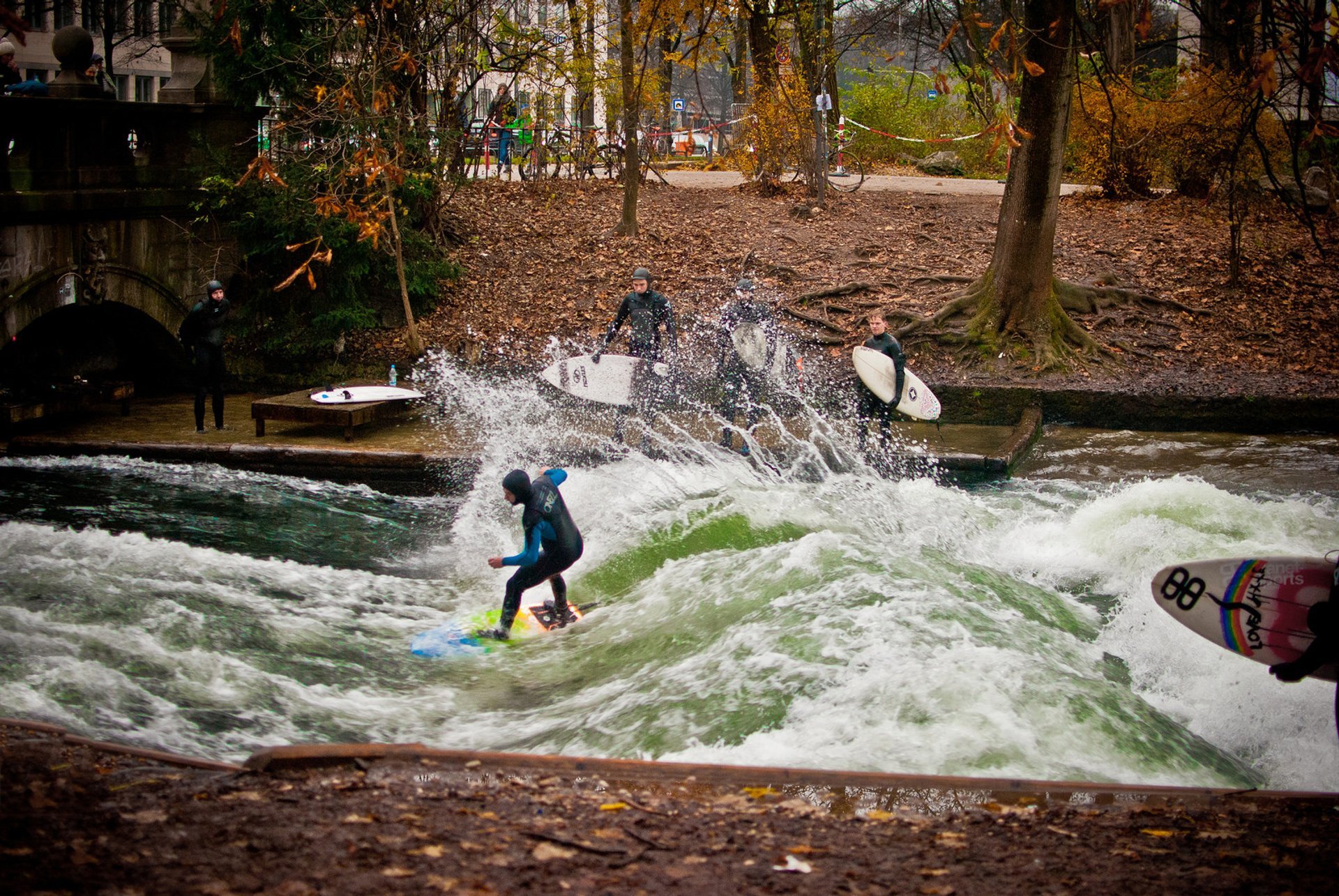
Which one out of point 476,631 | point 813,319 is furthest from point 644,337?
point 813,319

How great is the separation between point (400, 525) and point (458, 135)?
8.80 m

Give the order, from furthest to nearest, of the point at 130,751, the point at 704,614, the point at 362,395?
the point at 362,395 < the point at 704,614 < the point at 130,751

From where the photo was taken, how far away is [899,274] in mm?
18734

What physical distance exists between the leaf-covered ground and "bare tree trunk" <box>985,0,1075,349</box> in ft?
3.12

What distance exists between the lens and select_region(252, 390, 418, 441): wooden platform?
1309 cm

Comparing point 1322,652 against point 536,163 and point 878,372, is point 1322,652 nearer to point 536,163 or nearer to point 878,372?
point 878,372

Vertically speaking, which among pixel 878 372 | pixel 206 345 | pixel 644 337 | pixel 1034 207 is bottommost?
pixel 878 372

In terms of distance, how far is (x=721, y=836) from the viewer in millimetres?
4773

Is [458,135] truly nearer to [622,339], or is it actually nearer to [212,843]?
[622,339]

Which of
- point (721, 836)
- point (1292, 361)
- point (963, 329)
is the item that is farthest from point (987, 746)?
point (1292, 361)

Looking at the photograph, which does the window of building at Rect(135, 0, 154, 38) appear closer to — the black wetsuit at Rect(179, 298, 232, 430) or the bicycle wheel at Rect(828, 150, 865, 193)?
the bicycle wheel at Rect(828, 150, 865, 193)

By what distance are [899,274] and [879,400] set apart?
6.83m

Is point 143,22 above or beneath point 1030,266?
above

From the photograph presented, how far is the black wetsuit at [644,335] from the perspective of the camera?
503 inches
